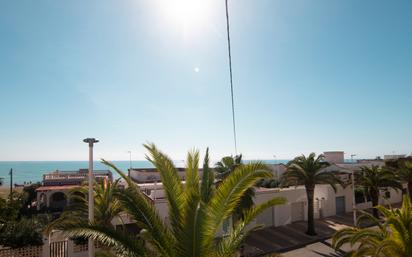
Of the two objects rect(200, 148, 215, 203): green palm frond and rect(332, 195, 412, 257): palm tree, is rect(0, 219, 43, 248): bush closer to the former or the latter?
rect(200, 148, 215, 203): green palm frond

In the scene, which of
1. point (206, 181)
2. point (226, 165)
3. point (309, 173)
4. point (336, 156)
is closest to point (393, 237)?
point (206, 181)

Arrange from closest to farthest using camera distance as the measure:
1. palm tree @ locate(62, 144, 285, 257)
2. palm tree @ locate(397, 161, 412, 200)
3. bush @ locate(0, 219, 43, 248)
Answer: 1. palm tree @ locate(62, 144, 285, 257)
2. bush @ locate(0, 219, 43, 248)
3. palm tree @ locate(397, 161, 412, 200)

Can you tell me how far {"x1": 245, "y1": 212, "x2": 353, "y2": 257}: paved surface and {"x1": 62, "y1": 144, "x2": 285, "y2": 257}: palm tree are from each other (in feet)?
46.8

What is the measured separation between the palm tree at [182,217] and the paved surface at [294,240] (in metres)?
14.3

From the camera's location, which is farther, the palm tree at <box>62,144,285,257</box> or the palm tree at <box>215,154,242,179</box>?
the palm tree at <box>215,154,242,179</box>

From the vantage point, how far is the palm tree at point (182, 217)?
607cm

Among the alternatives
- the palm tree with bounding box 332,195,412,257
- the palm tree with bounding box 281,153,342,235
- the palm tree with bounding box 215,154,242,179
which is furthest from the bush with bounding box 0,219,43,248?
the palm tree with bounding box 281,153,342,235

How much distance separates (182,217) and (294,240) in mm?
19375

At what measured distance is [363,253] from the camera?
9.27 m

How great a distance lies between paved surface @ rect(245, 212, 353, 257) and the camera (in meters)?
20.7

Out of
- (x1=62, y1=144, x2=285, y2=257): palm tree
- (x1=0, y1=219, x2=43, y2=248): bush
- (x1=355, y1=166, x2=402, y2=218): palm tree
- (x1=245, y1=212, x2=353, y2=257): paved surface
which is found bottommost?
(x1=245, y1=212, x2=353, y2=257): paved surface

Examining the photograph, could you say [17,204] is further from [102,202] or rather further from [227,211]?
[227,211]

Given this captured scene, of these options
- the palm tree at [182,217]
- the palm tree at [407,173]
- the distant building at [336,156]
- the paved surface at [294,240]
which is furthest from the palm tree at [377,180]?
the distant building at [336,156]

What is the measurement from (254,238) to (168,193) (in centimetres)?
1822
